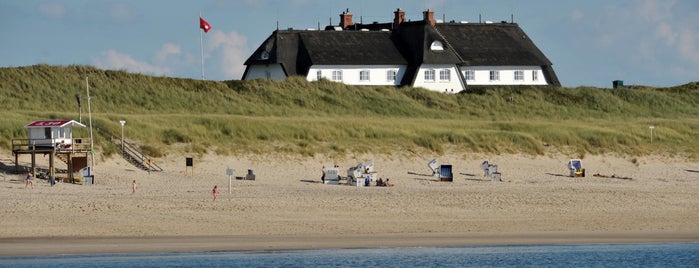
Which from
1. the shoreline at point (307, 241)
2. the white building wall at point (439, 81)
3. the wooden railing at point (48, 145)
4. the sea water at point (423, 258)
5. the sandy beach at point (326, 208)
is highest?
the white building wall at point (439, 81)

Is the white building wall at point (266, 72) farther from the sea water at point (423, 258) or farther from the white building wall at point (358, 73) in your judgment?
the sea water at point (423, 258)

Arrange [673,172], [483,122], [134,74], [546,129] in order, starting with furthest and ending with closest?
[134,74]
[483,122]
[546,129]
[673,172]

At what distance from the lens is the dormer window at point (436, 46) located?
70500 mm

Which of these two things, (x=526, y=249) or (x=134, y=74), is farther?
(x=134, y=74)

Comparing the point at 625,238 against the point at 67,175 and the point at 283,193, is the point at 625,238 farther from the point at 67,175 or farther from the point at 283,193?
the point at 67,175

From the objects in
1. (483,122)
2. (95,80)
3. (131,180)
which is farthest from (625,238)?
(95,80)

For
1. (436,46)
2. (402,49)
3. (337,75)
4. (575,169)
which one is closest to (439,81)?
(436,46)

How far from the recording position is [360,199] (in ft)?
124

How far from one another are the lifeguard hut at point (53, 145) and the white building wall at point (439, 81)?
29.8 m

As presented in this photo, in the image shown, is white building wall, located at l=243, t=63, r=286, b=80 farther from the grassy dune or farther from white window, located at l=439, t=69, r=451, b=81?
white window, located at l=439, t=69, r=451, b=81

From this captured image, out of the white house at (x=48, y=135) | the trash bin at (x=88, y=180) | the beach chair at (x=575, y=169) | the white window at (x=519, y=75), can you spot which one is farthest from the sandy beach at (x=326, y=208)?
the white window at (x=519, y=75)

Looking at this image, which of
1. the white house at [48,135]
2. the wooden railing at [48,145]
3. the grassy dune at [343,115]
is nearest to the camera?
the wooden railing at [48,145]

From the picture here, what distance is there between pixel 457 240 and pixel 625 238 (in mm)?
4195

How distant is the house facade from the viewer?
6944 centimetres
